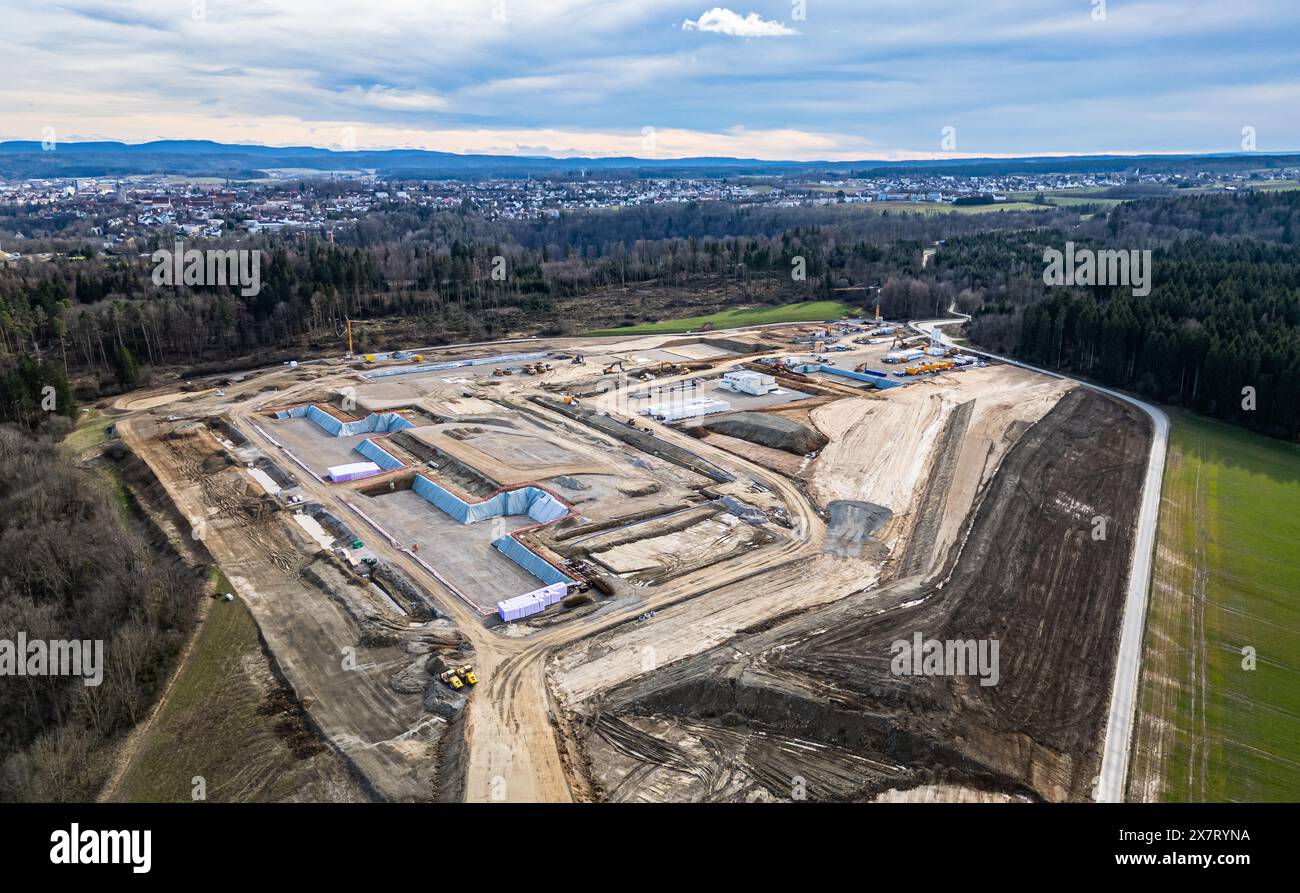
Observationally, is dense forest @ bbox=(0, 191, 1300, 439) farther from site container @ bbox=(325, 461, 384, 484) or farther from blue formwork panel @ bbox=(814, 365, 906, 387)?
site container @ bbox=(325, 461, 384, 484)

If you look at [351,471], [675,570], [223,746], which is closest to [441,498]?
[351,471]

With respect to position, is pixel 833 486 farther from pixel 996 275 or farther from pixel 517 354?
pixel 996 275

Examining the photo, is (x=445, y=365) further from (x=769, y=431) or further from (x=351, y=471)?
(x=769, y=431)

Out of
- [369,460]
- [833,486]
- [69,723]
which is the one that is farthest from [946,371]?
[69,723]

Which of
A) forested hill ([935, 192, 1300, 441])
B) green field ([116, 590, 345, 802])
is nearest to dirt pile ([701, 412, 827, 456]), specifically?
forested hill ([935, 192, 1300, 441])

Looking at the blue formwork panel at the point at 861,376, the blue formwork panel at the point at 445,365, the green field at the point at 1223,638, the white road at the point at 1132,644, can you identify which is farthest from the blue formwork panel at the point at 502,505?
the blue formwork panel at the point at 861,376

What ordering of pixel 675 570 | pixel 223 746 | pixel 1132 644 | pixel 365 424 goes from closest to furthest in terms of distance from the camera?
1. pixel 223 746
2. pixel 1132 644
3. pixel 675 570
4. pixel 365 424
